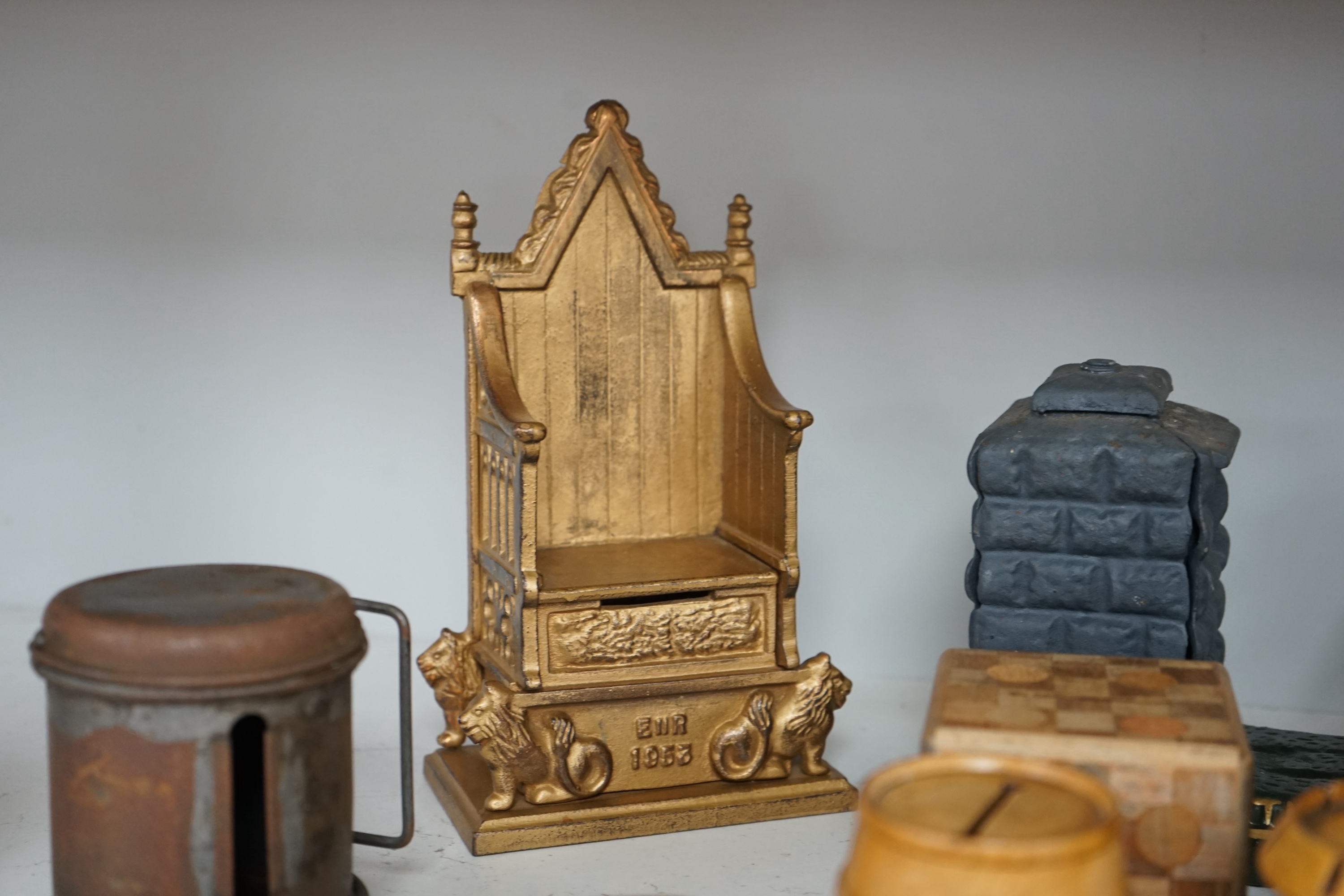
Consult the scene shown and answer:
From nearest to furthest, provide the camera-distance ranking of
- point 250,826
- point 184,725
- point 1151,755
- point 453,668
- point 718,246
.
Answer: point 1151,755
point 184,725
point 250,826
point 453,668
point 718,246

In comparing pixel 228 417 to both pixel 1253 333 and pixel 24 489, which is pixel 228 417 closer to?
pixel 24 489

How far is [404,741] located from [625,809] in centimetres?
62

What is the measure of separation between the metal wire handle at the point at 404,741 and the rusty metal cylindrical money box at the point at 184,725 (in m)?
0.20

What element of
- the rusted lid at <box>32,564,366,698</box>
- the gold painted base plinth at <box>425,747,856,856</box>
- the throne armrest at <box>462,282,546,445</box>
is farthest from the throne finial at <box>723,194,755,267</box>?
the rusted lid at <box>32,564,366,698</box>

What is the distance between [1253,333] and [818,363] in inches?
51.2

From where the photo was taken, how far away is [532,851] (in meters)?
3.39

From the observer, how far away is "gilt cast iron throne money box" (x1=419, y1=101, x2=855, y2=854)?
11.2ft

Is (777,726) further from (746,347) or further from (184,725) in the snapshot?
(184,725)

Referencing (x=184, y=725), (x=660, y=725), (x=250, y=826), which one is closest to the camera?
(x=184, y=725)

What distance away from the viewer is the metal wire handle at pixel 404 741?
2973 millimetres

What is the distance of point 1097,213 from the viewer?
445 centimetres

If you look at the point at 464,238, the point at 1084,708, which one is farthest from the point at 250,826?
the point at 1084,708

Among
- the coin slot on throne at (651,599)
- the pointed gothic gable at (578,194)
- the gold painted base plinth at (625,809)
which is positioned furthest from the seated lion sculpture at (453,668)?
the pointed gothic gable at (578,194)

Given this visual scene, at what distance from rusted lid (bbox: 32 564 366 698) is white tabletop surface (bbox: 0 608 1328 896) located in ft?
2.46
